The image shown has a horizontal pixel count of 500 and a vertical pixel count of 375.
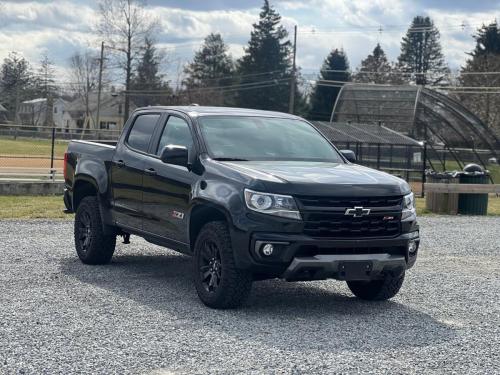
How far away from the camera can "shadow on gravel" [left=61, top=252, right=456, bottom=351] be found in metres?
6.69

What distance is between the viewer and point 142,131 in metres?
9.49

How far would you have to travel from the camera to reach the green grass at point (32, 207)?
1623 cm

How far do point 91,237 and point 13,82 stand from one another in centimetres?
9239

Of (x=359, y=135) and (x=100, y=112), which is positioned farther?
(x=100, y=112)

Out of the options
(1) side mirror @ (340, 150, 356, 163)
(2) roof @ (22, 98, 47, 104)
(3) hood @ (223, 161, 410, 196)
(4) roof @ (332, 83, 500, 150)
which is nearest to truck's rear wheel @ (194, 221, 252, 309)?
(3) hood @ (223, 161, 410, 196)

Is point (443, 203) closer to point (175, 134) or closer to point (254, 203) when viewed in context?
point (175, 134)

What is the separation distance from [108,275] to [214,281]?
2.25 metres

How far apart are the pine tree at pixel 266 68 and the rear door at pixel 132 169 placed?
223 ft

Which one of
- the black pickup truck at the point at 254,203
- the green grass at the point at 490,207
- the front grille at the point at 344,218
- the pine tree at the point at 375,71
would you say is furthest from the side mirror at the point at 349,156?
the pine tree at the point at 375,71

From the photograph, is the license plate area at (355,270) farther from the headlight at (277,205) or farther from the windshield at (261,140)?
the windshield at (261,140)

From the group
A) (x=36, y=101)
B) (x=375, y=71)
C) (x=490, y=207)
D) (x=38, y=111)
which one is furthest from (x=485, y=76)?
(x=36, y=101)

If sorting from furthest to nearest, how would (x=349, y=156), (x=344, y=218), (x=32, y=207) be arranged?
(x=32, y=207) < (x=349, y=156) < (x=344, y=218)

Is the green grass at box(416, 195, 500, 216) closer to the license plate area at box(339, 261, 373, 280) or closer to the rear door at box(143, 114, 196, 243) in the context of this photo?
the rear door at box(143, 114, 196, 243)

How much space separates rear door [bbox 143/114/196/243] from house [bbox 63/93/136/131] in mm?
87334
